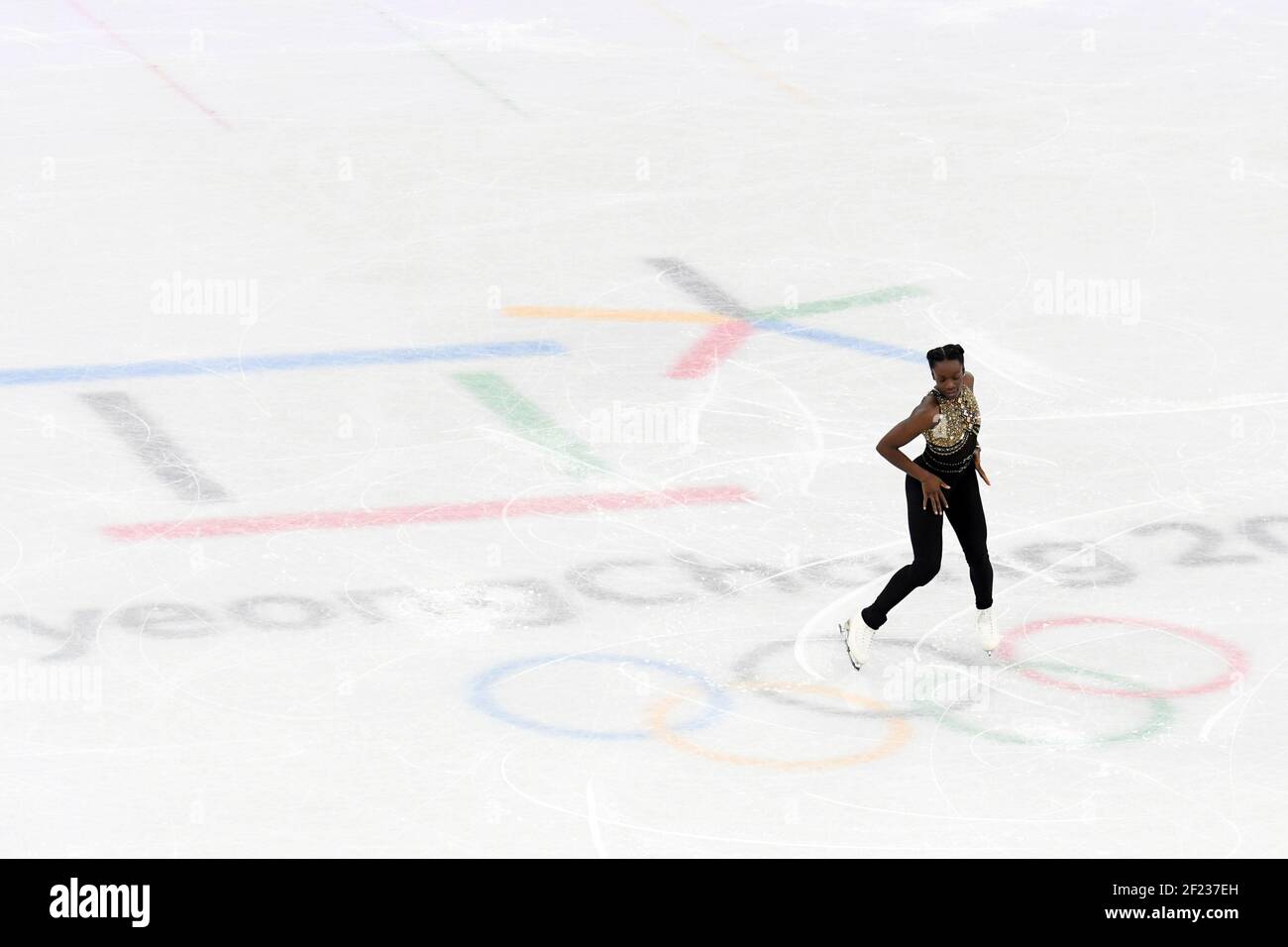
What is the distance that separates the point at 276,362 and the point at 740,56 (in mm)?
9059

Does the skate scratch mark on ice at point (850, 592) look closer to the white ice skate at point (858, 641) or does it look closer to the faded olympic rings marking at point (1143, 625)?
the white ice skate at point (858, 641)

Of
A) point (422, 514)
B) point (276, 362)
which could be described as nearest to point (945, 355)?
point (422, 514)

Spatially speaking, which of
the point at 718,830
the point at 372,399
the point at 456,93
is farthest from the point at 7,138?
the point at 718,830

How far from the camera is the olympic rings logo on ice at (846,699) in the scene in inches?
387

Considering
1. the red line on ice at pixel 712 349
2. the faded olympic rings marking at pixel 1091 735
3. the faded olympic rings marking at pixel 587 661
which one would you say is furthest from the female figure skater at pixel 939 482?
the red line on ice at pixel 712 349

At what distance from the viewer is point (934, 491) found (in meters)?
10.0

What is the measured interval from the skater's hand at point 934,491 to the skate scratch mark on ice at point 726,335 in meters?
5.19

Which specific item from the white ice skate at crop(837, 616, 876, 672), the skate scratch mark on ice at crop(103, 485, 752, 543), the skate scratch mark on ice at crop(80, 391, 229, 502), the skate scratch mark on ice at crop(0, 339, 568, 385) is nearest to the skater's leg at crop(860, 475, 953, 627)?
the white ice skate at crop(837, 616, 876, 672)

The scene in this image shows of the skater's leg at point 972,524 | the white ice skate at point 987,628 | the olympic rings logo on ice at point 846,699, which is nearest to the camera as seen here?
the olympic rings logo on ice at point 846,699

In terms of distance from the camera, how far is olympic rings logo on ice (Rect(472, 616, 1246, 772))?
9820 millimetres

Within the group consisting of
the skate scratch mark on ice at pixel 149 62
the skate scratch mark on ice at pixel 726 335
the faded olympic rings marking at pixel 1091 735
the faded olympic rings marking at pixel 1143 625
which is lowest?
the faded olympic rings marking at pixel 1091 735

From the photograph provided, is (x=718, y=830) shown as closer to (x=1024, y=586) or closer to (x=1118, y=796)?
(x=1118, y=796)

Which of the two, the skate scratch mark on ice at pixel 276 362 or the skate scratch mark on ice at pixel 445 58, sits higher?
the skate scratch mark on ice at pixel 445 58

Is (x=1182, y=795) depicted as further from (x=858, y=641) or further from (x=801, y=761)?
(x=858, y=641)
